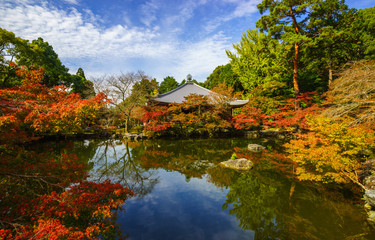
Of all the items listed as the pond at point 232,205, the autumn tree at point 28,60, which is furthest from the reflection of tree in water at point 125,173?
the autumn tree at point 28,60

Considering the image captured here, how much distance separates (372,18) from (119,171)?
20539 mm

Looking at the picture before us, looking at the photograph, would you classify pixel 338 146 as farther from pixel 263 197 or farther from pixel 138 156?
pixel 138 156

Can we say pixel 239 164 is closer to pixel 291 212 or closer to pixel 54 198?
pixel 291 212

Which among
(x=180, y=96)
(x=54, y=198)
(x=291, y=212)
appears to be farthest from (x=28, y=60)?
(x=291, y=212)

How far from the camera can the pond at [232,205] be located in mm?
3254

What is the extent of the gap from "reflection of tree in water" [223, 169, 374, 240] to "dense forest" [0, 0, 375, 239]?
695mm

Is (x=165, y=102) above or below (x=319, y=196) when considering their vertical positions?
above

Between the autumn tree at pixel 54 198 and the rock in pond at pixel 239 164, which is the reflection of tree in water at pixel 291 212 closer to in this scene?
the rock in pond at pixel 239 164

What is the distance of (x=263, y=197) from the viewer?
461cm

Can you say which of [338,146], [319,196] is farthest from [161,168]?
[338,146]

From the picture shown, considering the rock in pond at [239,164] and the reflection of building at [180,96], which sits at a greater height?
the reflection of building at [180,96]

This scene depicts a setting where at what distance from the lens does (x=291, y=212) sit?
3842mm

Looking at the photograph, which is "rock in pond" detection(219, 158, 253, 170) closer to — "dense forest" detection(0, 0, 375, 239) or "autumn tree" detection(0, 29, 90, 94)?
"dense forest" detection(0, 0, 375, 239)

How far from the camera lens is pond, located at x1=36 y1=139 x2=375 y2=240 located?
3.25 meters
